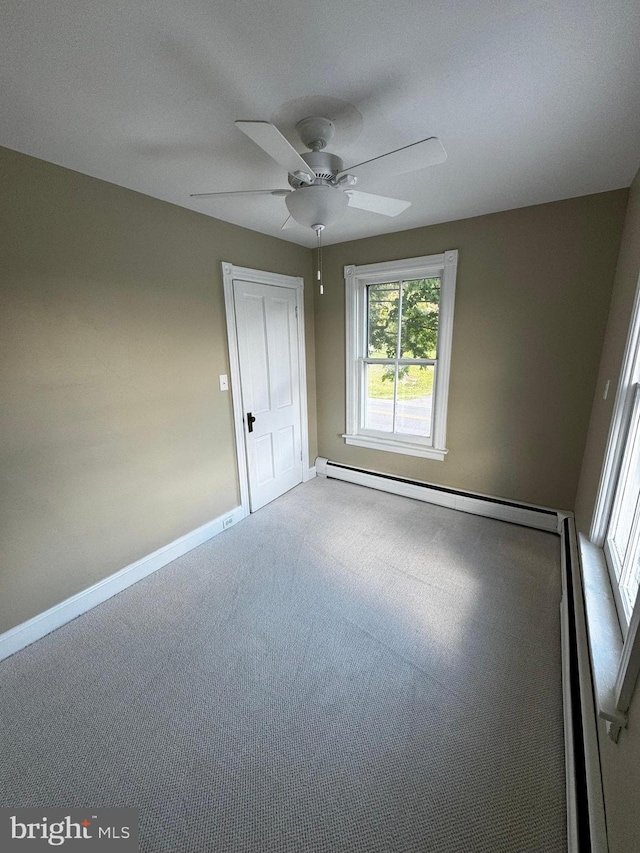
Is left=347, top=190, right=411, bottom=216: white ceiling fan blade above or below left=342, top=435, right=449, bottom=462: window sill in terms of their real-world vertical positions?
above

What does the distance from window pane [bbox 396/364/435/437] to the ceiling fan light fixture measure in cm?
191

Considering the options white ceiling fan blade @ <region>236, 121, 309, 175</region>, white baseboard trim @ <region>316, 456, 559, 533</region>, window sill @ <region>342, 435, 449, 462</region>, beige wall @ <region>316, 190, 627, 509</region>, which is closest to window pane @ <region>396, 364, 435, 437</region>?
window sill @ <region>342, 435, 449, 462</region>

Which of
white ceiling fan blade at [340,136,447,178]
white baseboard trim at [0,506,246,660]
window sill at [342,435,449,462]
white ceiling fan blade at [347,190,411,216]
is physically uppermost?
white ceiling fan blade at [347,190,411,216]

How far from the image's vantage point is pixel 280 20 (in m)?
0.94

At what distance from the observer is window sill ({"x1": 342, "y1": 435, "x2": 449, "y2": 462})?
10.1 feet

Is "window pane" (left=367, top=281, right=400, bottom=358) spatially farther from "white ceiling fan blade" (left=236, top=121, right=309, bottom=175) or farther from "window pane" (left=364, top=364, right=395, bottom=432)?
"white ceiling fan blade" (left=236, top=121, right=309, bottom=175)

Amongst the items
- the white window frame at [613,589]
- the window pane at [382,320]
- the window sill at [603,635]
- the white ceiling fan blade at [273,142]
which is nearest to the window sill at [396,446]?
the window pane at [382,320]

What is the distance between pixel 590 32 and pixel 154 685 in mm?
2921

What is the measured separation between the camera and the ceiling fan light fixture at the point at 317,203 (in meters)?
1.31

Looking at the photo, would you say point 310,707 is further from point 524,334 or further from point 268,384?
point 524,334

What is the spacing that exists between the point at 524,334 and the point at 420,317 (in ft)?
2.78

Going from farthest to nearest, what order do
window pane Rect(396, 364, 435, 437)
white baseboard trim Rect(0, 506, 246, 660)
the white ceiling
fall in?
1. window pane Rect(396, 364, 435, 437)
2. white baseboard trim Rect(0, 506, 246, 660)
3. the white ceiling

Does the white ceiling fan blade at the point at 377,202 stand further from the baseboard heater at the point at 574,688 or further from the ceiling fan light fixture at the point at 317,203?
the baseboard heater at the point at 574,688

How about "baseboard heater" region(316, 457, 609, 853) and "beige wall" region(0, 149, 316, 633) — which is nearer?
"baseboard heater" region(316, 457, 609, 853)
